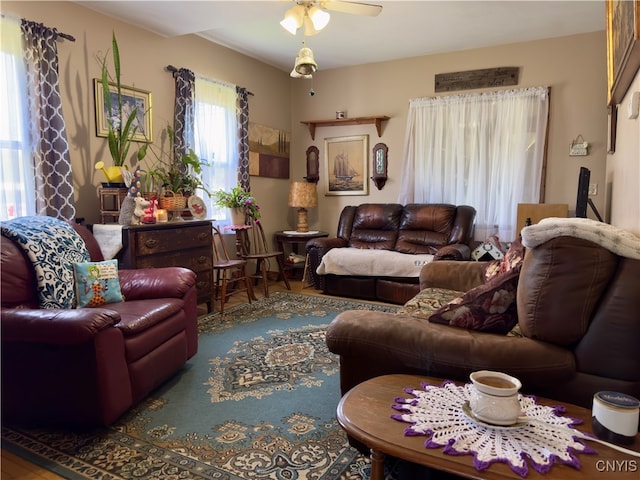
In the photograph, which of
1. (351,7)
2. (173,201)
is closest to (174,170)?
(173,201)

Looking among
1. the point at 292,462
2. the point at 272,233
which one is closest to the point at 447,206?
the point at 272,233

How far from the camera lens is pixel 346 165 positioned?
18.1ft

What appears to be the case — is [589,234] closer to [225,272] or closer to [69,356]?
[69,356]

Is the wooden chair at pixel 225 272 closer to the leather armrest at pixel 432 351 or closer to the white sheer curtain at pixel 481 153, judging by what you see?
the white sheer curtain at pixel 481 153

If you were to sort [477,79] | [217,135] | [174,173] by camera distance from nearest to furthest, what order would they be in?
[174,173] < [217,135] < [477,79]

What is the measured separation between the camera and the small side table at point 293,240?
17.1 feet

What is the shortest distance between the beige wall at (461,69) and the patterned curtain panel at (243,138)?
1.01m

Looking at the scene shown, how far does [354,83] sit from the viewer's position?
5.37 metres

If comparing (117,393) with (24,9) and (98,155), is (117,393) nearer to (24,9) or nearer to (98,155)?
(98,155)

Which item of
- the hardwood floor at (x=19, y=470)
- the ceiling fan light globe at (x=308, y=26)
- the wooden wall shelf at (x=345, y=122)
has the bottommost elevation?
the hardwood floor at (x=19, y=470)

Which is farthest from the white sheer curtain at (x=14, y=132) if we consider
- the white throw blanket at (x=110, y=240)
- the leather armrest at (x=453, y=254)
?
the leather armrest at (x=453, y=254)

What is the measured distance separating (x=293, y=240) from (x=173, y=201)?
1.92 m

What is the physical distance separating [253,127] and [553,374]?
4439 millimetres

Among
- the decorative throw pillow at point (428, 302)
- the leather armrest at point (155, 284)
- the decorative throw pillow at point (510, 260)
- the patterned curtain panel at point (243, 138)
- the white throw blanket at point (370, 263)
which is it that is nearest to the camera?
the decorative throw pillow at point (510, 260)
